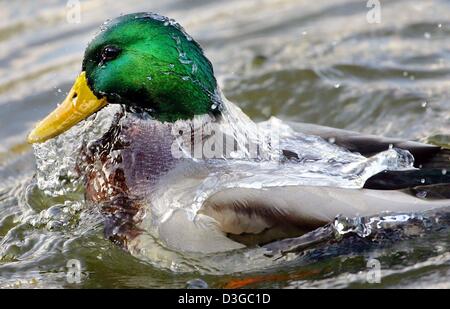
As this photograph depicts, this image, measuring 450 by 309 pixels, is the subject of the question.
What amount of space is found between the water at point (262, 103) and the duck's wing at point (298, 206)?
91 mm

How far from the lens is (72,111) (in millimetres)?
5586

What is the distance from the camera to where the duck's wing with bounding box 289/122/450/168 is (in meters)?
5.48

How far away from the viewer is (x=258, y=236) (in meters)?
5.03

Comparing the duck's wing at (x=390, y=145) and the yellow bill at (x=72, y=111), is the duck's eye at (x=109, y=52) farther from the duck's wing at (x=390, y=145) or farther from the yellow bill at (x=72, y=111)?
the duck's wing at (x=390, y=145)

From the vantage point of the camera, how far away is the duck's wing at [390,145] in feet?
18.0

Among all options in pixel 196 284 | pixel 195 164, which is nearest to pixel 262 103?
pixel 195 164

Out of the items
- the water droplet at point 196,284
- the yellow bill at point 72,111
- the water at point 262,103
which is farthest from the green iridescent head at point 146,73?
the water droplet at point 196,284

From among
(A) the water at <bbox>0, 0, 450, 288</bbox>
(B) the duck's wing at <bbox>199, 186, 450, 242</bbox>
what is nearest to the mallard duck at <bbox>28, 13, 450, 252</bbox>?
(B) the duck's wing at <bbox>199, 186, 450, 242</bbox>

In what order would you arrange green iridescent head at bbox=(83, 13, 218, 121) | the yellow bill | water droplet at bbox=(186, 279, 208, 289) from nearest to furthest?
water droplet at bbox=(186, 279, 208, 289)
green iridescent head at bbox=(83, 13, 218, 121)
the yellow bill

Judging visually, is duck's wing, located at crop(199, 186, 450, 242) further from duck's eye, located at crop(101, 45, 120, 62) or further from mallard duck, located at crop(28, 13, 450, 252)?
duck's eye, located at crop(101, 45, 120, 62)

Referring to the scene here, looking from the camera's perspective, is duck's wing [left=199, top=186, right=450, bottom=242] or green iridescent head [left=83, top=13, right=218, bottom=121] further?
green iridescent head [left=83, top=13, right=218, bottom=121]

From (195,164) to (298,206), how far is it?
2.37 feet
